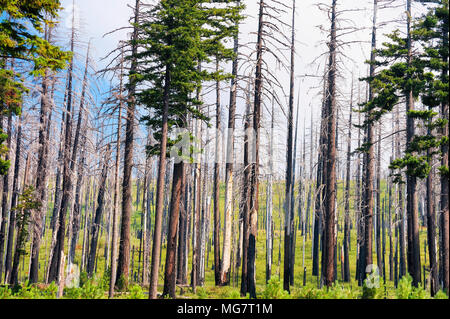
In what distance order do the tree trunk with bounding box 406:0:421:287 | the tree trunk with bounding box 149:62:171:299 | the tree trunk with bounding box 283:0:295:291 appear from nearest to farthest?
the tree trunk with bounding box 149:62:171:299 < the tree trunk with bounding box 406:0:421:287 < the tree trunk with bounding box 283:0:295:291

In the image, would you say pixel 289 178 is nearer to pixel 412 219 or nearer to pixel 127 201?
pixel 412 219

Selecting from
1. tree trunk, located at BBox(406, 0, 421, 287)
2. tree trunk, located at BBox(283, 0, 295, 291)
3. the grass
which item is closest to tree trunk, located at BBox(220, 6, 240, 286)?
the grass

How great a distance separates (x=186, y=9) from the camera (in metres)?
13.4

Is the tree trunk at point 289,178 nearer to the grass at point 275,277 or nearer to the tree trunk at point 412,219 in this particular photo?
the grass at point 275,277

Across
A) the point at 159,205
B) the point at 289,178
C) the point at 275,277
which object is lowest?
the point at 275,277

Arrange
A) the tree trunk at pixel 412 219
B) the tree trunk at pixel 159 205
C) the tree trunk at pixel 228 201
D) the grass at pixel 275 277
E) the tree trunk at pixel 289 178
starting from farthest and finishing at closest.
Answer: the tree trunk at pixel 228 201, the tree trunk at pixel 289 178, the tree trunk at pixel 412 219, the tree trunk at pixel 159 205, the grass at pixel 275 277

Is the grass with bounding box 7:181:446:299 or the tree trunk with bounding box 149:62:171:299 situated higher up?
the tree trunk with bounding box 149:62:171:299

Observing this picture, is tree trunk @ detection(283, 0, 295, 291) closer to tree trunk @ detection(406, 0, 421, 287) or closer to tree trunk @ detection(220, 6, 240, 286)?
tree trunk @ detection(220, 6, 240, 286)

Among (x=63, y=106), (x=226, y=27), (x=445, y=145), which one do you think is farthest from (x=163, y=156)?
(x=63, y=106)

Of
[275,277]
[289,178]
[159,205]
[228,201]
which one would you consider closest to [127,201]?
[159,205]

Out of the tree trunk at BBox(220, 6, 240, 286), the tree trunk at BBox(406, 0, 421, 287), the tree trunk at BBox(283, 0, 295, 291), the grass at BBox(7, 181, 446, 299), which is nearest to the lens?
the grass at BBox(7, 181, 446, 299)

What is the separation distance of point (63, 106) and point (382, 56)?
1777 centimetres

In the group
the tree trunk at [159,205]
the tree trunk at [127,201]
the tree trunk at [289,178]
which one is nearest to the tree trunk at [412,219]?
the tree trunk at [289,178]
